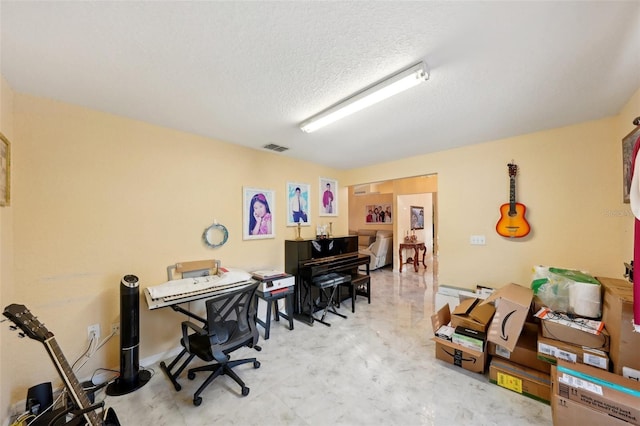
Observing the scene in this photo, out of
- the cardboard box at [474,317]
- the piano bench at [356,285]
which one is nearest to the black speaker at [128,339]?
the piano bench at [356,285]

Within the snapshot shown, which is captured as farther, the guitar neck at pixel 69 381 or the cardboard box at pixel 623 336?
the cardboard box at pixel 623 336

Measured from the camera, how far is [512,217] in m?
2.74

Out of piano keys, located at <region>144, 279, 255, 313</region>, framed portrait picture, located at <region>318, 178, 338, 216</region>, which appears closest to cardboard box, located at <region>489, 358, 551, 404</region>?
piano keys, located at <region>144, 279, 255, 313</region>

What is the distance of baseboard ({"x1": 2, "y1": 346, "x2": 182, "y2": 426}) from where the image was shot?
5.34 feet

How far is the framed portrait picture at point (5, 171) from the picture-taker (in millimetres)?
1509

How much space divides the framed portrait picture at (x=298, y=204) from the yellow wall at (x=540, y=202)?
6.11ft

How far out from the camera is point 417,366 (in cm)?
220

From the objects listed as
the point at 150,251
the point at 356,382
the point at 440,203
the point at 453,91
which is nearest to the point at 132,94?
the point at 150,251

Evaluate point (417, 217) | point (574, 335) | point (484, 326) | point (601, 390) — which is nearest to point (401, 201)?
point (417, 217)

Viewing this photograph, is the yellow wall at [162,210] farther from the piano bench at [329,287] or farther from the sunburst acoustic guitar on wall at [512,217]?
the piano bench at [329,287]

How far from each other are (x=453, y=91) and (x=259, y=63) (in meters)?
1.43

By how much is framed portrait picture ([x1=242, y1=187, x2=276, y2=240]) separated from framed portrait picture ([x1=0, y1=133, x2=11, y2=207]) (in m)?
1.85

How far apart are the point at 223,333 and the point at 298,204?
87.1 inches

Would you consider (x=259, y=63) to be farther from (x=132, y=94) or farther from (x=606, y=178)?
(x=606, y=178)
